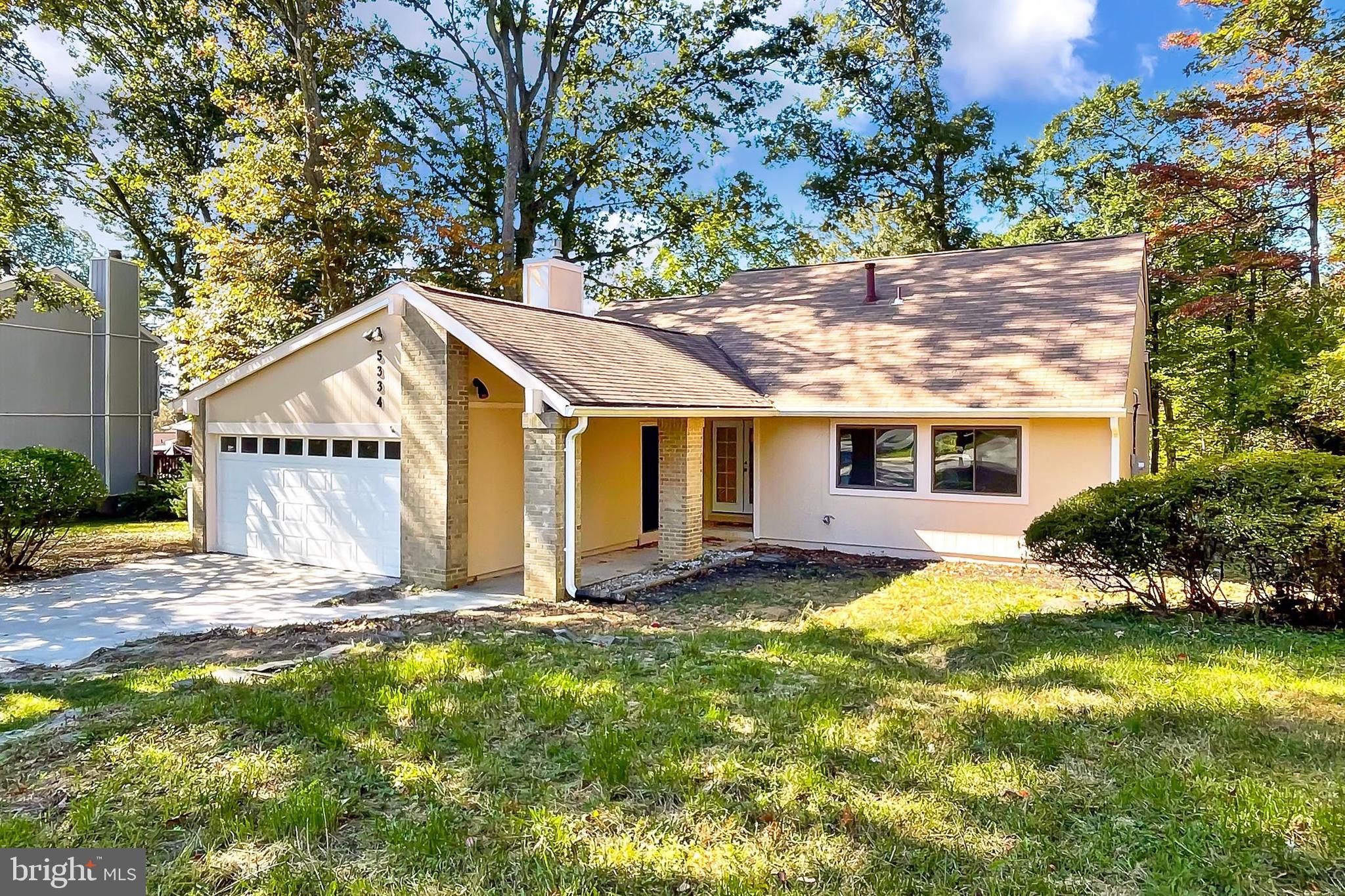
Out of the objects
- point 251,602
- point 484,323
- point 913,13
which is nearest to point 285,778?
point 251,602

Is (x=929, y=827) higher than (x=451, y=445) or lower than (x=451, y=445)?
lower

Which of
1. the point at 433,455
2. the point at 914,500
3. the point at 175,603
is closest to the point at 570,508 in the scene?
the point at 433,455

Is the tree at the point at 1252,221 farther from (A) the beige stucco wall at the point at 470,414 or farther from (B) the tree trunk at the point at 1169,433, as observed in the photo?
(A) the beige stucco wall at the point at 470,414

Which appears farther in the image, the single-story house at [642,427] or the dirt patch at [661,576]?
the single-story house at [642,427]

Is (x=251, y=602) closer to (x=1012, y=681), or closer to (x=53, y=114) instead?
(x=1012, y=681)

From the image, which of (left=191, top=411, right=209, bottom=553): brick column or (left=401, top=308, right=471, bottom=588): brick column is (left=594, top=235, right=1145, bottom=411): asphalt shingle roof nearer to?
(left=401, top=308, right=471, bottom=588): brick column

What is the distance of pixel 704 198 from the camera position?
86.6 ft

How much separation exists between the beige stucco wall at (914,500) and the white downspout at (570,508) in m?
5.05

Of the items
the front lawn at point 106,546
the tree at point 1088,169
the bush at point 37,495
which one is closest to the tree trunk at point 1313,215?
the tree at point 1088,169

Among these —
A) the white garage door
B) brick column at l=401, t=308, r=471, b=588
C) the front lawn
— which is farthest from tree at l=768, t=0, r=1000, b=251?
the front lawn

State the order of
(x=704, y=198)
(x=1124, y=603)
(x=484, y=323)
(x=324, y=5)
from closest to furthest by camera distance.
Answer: (x=1124, y=603)
(x=484, y=323)
(x=324, y=5)
(x=704, y=198)

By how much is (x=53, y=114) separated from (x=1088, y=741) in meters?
18.4

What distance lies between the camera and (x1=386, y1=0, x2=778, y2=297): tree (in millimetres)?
24562

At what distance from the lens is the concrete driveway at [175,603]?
803 cm
